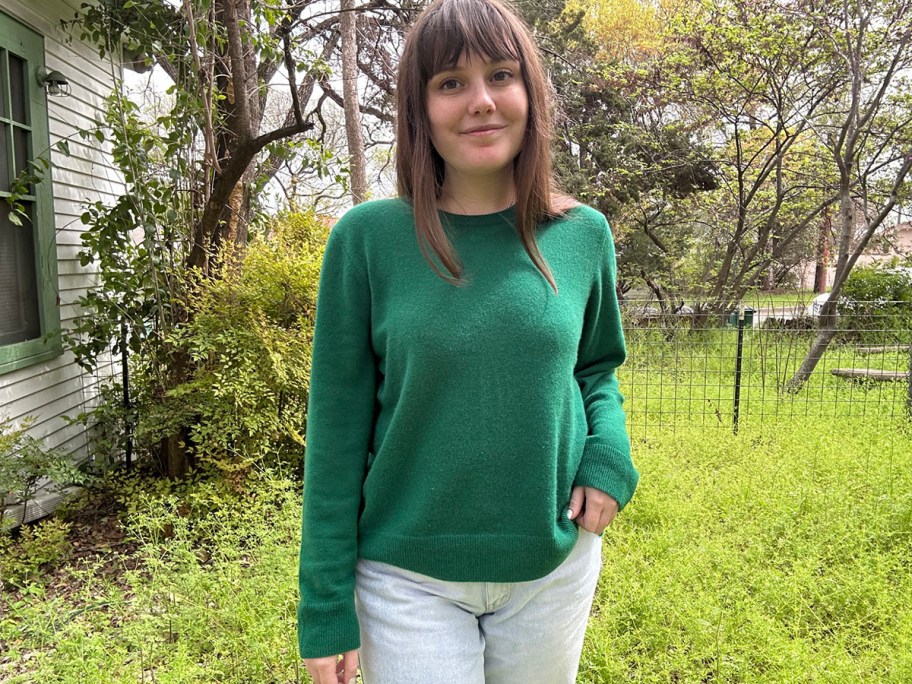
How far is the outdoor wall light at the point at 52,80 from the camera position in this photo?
4223 millimetres

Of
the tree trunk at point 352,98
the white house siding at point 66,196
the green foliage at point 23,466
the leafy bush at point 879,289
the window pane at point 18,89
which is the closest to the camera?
the green foliage at point 23,466

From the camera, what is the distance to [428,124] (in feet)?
4.05

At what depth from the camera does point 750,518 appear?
11.6ft

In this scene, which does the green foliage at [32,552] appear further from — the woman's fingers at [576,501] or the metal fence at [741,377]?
the metal fence at [741,377]

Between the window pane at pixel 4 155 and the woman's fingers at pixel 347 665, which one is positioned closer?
the woman's fingers at pixel 347 665

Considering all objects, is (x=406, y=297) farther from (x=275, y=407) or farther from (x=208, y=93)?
(x=208, y=93)

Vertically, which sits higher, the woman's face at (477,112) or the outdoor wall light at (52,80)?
the outdoor wall light at (52,80)

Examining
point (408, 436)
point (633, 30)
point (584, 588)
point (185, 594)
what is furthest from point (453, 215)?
point (633, 30)

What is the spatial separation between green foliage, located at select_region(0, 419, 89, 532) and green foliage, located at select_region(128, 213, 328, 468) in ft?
1.64

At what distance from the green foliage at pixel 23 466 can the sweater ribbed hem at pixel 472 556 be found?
2984 millimetres

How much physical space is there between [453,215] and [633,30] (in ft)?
51.4

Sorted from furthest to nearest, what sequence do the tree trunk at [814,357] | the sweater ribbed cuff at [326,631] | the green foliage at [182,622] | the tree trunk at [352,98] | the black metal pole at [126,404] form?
the tree trunk at [352,98] < the tree trunk at [814,357] < the black metal pole at [126,404] < the green foliage at [182,622] < the sweater ribbed cuff at [326,631]

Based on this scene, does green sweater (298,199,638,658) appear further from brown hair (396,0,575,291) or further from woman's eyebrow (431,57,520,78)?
woman's eyebrow (431,57,520,78)

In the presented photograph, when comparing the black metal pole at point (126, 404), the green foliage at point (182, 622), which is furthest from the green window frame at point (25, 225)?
the green foliage at point (182, 622)
